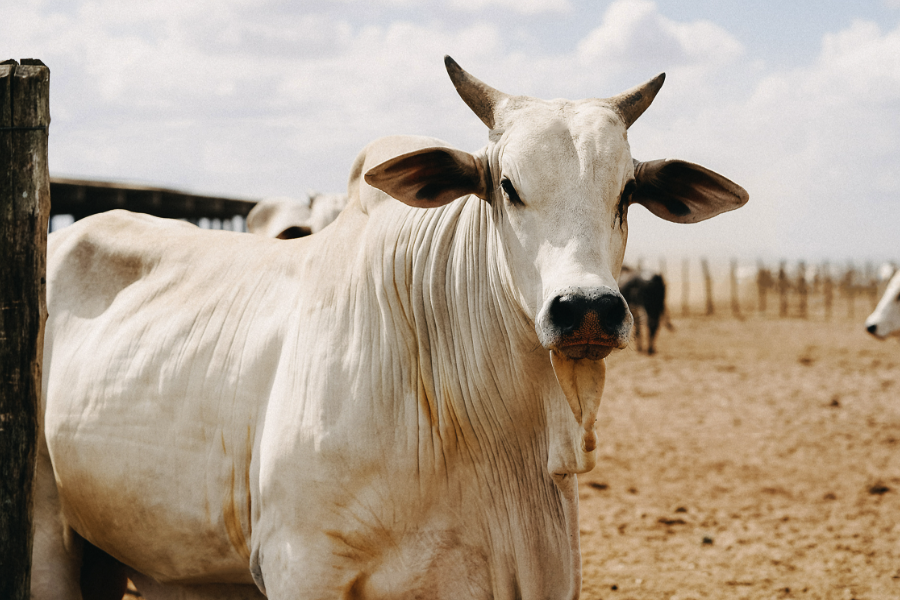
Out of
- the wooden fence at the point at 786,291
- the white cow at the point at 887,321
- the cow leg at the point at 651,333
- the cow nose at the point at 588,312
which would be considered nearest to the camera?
→ the cow nose at the point at 588,312

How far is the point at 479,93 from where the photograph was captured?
2.53 metres

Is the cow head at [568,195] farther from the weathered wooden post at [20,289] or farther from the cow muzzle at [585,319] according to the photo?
the weathered wooden post at [20,289]

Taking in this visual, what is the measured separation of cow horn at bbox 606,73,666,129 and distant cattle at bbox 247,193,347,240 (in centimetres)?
251

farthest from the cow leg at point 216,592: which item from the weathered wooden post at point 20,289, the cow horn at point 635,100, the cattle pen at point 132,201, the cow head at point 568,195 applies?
the cattle pen at point 132,201

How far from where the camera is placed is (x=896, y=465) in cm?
780

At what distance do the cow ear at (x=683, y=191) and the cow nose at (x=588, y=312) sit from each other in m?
0.62

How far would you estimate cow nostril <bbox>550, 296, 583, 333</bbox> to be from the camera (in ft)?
6.65

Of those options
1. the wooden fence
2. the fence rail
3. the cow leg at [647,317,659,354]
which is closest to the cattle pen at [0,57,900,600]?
the fence rail

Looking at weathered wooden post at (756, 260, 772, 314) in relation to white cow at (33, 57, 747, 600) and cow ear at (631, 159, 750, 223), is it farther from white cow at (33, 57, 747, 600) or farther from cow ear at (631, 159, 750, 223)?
white cow at (33, 57, 747, 600)

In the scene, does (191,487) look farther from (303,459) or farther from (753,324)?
(753,324)

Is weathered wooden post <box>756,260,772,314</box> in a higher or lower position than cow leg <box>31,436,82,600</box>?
higher

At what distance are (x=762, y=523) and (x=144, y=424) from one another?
4856 millimetres

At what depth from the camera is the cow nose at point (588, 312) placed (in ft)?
6.63

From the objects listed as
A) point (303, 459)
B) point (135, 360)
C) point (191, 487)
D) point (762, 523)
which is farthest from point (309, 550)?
point (762, 523)
